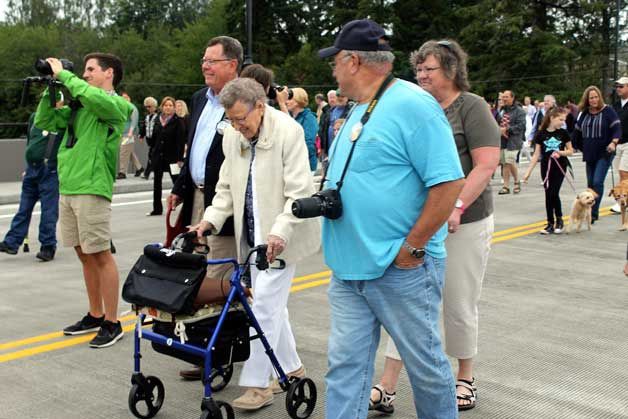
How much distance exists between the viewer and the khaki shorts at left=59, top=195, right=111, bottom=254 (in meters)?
5.56

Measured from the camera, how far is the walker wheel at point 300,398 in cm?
431

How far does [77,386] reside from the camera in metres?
4.96

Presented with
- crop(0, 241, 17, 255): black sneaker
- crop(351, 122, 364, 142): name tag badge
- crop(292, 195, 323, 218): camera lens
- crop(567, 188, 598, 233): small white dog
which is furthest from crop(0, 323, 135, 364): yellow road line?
crop(567, 188, 598, 233): small white dog

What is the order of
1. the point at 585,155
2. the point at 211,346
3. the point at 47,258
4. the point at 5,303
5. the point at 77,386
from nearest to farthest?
the point at 211,346
the point at 77,386
the point at 5,303
the point at 47,258
the point at 585,155

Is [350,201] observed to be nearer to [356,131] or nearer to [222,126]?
[356,131]

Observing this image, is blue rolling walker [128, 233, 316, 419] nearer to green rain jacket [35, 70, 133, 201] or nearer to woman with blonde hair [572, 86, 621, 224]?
green rain jacket [35, 70, 133, 201]

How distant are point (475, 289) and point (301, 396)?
1.07 m

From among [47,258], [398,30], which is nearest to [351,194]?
[47,258]

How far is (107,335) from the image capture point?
5723mm

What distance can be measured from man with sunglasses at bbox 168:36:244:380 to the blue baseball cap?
5.06 ft

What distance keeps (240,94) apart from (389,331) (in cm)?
149

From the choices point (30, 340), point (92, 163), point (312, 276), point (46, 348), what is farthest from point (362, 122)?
point (312, 276)

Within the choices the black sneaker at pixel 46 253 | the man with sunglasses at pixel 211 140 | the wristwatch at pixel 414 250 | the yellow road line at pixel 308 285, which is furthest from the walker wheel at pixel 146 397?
the black sneaker at pixel 46 253

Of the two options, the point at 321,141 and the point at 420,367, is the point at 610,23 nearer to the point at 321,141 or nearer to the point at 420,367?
the point at 321,141
